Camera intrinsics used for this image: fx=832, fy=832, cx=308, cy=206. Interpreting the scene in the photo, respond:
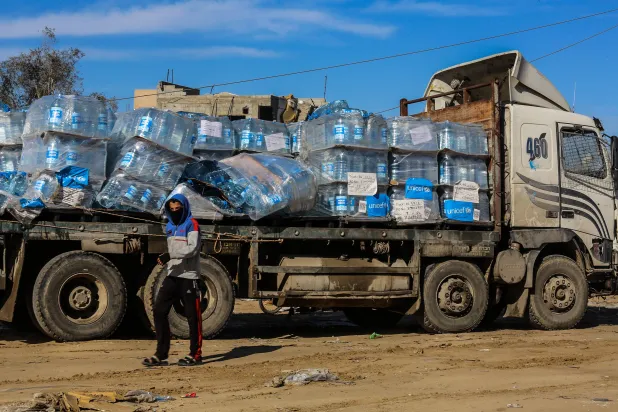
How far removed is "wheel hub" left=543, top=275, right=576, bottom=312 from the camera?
12.1 meters

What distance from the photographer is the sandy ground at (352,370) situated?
6570 millimetres

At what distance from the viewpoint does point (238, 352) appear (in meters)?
9.22

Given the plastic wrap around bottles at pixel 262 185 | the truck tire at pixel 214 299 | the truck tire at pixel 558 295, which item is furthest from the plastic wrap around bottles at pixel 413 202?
the truck tire at pixel 214 299

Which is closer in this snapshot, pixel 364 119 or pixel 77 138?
pixel 77 138

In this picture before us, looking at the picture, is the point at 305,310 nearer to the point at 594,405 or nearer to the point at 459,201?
the point at 459,201

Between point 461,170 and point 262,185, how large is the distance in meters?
3.06

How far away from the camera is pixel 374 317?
13.0 meters

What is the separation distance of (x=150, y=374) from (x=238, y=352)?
5.73ft

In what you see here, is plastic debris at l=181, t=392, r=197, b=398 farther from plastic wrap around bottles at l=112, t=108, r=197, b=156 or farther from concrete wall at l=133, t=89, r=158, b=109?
concrete wall at l=133, t=89, r=158, b=109

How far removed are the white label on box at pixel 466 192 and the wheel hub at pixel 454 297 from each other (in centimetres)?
112

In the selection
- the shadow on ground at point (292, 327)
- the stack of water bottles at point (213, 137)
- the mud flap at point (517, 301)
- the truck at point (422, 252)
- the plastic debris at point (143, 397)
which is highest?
the stack of water bottles at point (213, 137)

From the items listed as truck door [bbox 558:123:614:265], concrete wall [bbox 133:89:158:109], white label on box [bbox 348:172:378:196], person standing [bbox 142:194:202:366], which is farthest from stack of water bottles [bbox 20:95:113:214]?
concrete wall [bbox 133:89:158:109]

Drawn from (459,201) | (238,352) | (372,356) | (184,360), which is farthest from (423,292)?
(184,360)

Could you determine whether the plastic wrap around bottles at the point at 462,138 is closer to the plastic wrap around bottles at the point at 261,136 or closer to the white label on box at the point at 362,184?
the white label on box at the point at 362,184
